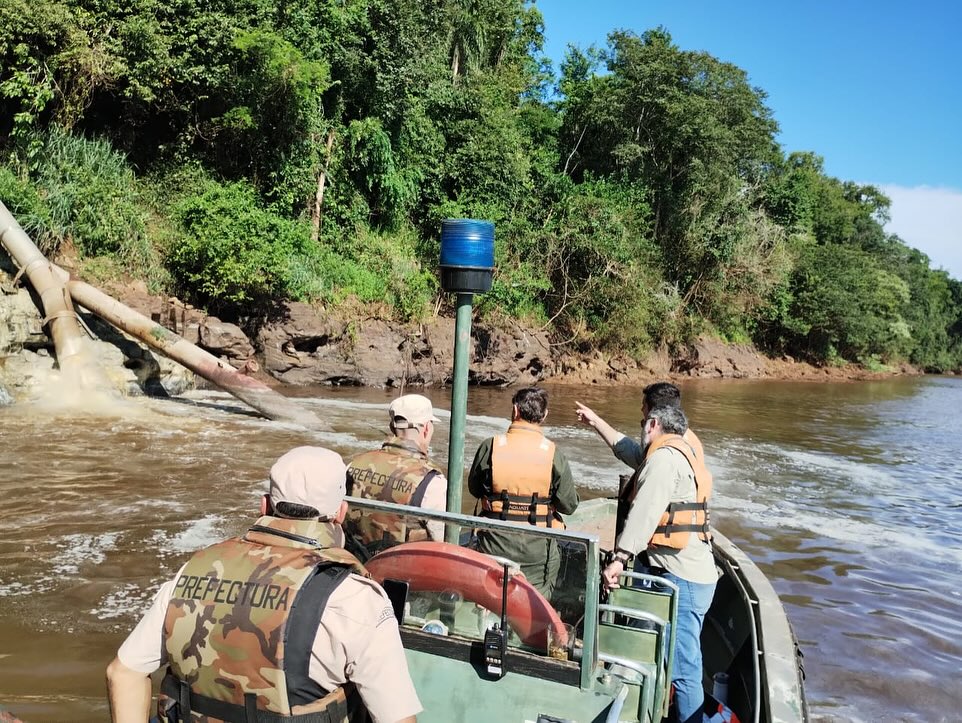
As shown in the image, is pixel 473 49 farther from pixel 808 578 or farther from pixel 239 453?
pixel 808 578

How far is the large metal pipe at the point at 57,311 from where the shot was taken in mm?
13109

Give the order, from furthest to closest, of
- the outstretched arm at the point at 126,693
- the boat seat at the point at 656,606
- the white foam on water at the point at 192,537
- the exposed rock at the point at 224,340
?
1. the exposed rock at the point at 224,340
2. the white foam on water at the point at 192,537
3. the boat seat at the point at 656,606
4. the outstretched arm at the point at 126,693

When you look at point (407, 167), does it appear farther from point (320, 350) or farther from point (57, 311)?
Answer: point (57, 311)

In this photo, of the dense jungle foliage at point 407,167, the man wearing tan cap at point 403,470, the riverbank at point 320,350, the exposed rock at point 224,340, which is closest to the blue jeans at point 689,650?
the man wearing tan cap at point 403,470

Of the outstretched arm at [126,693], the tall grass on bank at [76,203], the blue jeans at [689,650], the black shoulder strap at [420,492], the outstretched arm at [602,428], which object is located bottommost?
the blue jeans at [689,650]

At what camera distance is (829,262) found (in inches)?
1448

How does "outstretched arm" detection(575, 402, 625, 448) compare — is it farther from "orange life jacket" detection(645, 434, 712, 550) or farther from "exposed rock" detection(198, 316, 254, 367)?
"exposed rock" detection(198, 316, 254, 367)

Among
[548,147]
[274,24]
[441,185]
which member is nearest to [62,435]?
[274,24]

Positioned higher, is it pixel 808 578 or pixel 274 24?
pixel 274 24

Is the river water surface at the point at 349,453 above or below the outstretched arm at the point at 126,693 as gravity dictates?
below

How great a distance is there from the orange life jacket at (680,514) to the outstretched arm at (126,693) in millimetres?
2507

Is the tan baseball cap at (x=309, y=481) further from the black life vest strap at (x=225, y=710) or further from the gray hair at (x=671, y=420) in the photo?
the gray hair at (x=671, y=420)

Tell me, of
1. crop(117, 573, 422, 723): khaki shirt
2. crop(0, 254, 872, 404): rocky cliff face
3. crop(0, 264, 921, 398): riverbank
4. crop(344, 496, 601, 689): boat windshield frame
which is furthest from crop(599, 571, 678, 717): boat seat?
crop(0, 264, 921, 398): riverbank

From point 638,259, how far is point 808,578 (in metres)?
20.9
